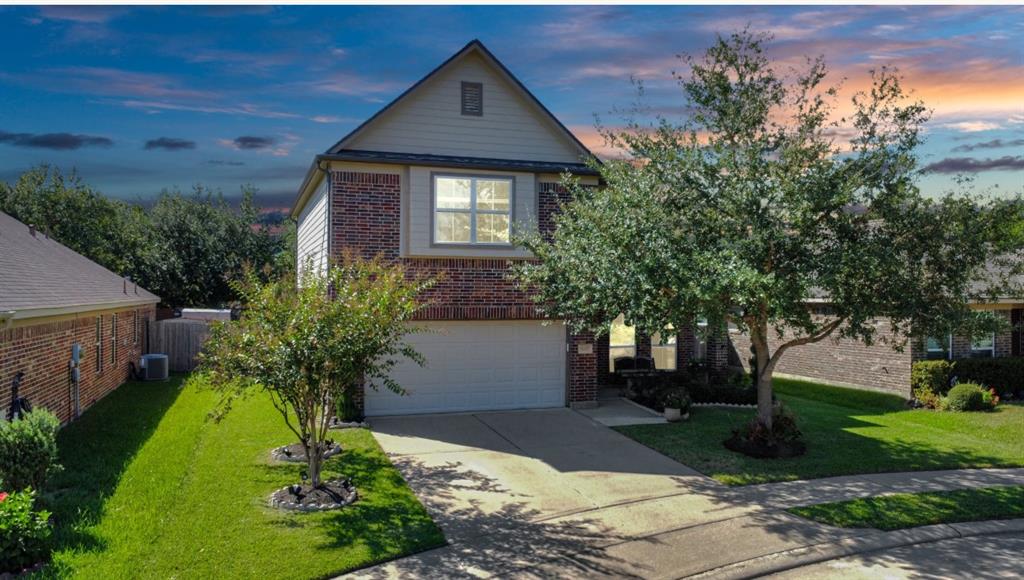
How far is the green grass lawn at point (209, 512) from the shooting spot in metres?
6.90

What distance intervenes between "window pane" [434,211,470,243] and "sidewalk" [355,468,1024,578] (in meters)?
7.55

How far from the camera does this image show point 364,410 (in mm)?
14461

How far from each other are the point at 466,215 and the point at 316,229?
4.67m

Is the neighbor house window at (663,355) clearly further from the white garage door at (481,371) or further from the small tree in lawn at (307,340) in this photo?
the small tree in lawn at (307,340)

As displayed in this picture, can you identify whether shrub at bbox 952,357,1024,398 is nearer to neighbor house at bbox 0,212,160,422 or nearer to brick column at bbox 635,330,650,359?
brick column at bbox 635,330,650,359

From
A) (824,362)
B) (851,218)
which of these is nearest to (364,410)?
(851,218)

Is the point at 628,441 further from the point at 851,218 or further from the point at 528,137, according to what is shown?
the point at 528,137

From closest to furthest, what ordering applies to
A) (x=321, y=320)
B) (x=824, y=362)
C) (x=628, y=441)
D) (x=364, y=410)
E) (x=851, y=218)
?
(x=321, y=320), (x=851, y=218), (x=628, y=441), (x=364, y=410), (x=824, y=362)

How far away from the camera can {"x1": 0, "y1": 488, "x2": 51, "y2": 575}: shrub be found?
6.45 m

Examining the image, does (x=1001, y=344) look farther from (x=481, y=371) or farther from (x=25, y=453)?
(x=25, y=453)

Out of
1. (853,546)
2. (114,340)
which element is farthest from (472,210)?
(114,340)

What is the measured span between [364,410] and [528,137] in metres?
7.32

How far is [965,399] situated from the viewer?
1734 cm

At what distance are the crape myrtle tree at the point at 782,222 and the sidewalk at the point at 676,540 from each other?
2738mm
